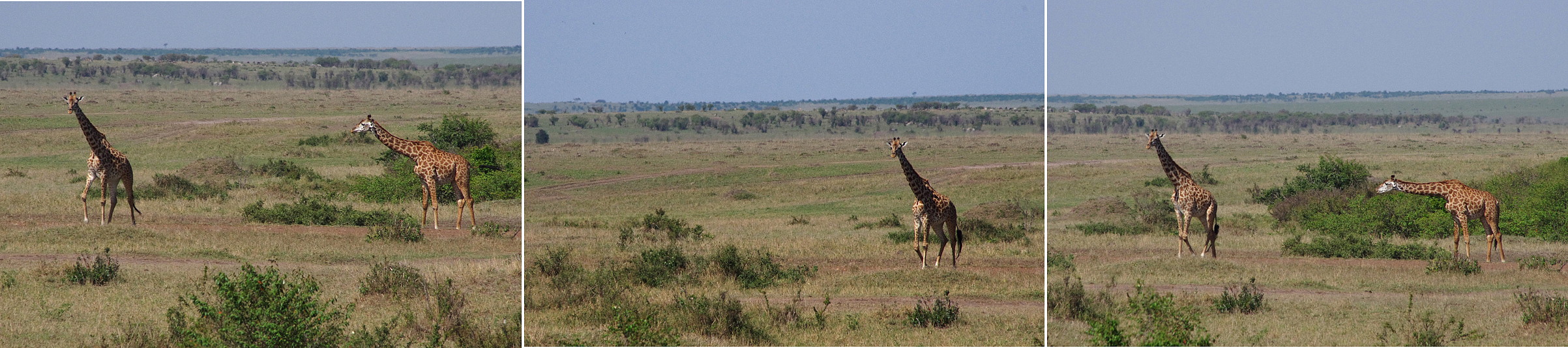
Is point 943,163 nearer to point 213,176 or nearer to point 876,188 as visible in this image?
point 876,188

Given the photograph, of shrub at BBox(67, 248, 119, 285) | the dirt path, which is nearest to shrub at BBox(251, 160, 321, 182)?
the dirt path

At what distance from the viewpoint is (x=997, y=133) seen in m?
63.9

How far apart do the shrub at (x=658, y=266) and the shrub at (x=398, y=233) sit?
439 centimetres

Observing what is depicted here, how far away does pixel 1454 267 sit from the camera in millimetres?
16391

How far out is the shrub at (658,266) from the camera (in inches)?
601

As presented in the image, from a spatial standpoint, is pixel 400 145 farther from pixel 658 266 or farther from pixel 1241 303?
pixel 1241 303

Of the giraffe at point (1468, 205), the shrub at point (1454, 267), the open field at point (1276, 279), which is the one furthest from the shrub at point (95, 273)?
the giraffe at point (1468, 205)

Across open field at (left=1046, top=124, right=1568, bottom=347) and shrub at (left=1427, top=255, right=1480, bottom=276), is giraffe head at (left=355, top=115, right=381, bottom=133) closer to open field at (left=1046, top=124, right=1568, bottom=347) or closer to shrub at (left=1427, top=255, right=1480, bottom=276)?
open field at (left=1046, top=124, right=1568, bottom=347)

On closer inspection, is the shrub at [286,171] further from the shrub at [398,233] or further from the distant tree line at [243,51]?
the distant tree line at [243,51]

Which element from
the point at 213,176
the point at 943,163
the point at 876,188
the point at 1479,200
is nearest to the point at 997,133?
the point at 943,163

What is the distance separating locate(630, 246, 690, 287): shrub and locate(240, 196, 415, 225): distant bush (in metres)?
6.33

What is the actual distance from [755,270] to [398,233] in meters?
6.37

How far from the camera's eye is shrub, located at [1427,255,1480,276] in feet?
53.2

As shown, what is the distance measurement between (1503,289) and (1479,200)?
11.2 ft
